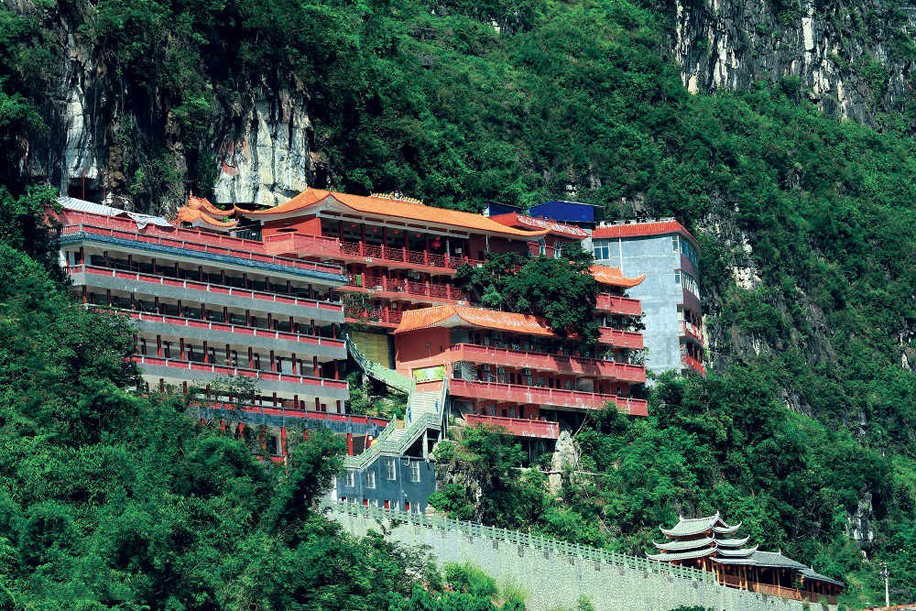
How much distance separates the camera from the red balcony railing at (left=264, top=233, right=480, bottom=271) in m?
74.6

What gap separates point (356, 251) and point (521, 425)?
968cm

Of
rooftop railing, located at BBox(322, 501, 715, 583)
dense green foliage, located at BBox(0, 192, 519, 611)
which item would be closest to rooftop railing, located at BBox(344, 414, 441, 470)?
rooftop railing, located at BBox(322, 501, 715, 583)

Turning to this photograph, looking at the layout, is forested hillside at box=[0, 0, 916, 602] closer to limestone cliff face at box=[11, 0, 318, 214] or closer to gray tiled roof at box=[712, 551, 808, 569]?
limestone cliff face at box=[11, 0, 318, 214]

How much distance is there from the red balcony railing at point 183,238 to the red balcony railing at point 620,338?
1276cm

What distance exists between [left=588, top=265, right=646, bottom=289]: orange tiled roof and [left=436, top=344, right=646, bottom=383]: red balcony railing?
13.1 feet

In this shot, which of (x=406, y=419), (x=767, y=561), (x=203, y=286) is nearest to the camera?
(x=203, y=286)

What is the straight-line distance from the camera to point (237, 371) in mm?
67312

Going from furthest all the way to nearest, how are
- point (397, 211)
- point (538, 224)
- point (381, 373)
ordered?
point (538, 224), point (397, 211), point (381, 373)

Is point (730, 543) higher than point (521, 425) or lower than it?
lower

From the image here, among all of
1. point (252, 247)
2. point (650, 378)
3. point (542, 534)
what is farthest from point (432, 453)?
point (650, 378)

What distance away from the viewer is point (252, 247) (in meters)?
73.3

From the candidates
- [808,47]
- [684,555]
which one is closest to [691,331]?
[684,555]

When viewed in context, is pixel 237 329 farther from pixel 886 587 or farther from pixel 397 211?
pixel 886 587

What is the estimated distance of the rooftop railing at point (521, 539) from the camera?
62.0 meters
